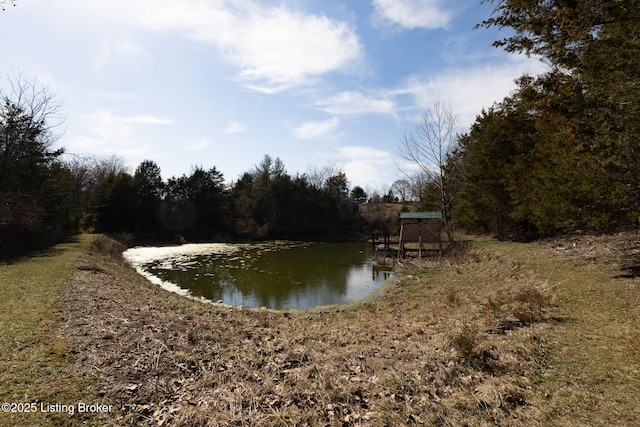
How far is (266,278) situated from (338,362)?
12976 millimetres

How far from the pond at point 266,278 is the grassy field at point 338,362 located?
177 inches

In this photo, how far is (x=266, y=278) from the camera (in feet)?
58.1

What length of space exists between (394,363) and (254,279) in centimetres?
1333

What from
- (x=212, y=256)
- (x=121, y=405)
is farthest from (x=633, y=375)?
(x=212, y=256)

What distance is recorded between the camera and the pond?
44.1 feet

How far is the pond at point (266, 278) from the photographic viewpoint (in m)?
13.5

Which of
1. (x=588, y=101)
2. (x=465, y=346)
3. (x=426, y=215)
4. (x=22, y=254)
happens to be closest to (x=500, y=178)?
(x=426, y=215)

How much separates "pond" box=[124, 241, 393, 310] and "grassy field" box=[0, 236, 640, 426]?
14.8 feet

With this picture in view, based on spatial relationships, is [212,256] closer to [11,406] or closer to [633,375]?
[11,406]

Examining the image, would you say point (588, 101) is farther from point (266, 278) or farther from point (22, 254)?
point (22, 254)

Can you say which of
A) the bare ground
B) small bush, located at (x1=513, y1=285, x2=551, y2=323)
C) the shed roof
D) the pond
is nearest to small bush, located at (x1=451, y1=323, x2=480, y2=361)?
the bare ground

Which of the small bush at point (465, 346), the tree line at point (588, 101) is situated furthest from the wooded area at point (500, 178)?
the small bush at point (465, 346)

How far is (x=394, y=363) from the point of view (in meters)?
5.06

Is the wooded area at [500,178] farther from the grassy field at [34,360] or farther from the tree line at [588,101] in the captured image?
the grassy field at [34,360]
